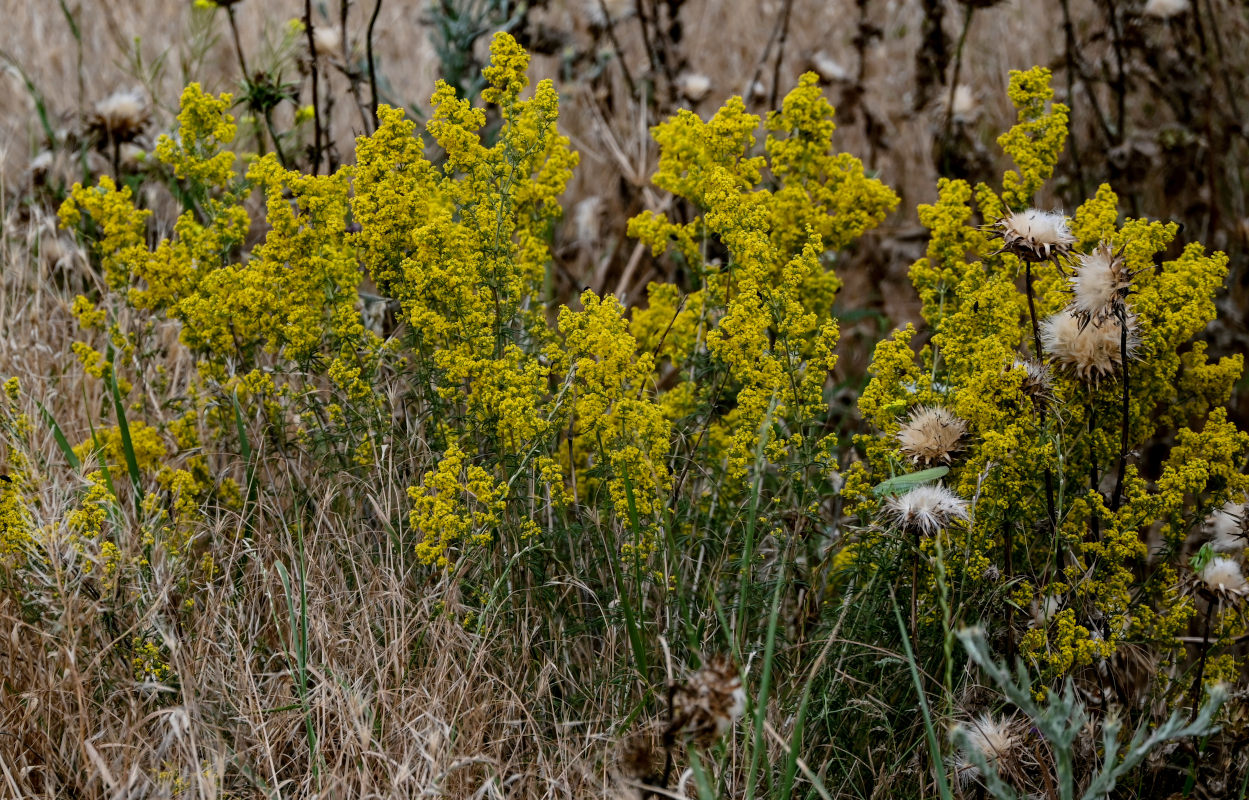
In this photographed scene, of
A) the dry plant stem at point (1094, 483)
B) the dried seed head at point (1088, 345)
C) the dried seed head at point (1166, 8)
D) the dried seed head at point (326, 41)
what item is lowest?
the dry plant stem at point (1094, 483)

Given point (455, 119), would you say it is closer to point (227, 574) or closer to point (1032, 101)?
point (227, 574)

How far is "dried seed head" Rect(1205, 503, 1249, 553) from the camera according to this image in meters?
2.13

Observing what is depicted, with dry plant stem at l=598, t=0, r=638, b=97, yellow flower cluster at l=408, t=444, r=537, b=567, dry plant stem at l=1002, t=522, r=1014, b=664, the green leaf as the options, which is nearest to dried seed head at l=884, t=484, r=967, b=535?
the green leaf

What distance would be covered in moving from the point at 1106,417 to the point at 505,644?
1309 millimetres

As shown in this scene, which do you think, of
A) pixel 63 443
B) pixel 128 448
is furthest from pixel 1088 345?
pixel 63 443

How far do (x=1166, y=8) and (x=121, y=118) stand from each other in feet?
12.4

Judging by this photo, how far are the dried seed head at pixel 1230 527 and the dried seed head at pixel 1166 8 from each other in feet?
8.38

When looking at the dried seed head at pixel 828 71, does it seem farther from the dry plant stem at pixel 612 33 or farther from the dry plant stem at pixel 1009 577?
the dry plant stem at pixel 1009 577

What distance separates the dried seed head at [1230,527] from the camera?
6.98 feet

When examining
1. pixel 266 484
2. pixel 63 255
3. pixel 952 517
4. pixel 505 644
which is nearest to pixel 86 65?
pixel 63 255

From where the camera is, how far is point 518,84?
8.05ft

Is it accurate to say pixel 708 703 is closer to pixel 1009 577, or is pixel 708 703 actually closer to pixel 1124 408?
pixel 1009 577

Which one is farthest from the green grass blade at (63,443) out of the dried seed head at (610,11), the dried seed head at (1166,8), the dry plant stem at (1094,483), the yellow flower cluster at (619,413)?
the dried seed head at (1166,8)

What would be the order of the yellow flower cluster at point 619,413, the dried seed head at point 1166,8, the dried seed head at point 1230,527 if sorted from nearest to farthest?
the dried seed head at point 1230,527, the yellow flower cluster at point 619,413, the dried seed head at point 1166,8
